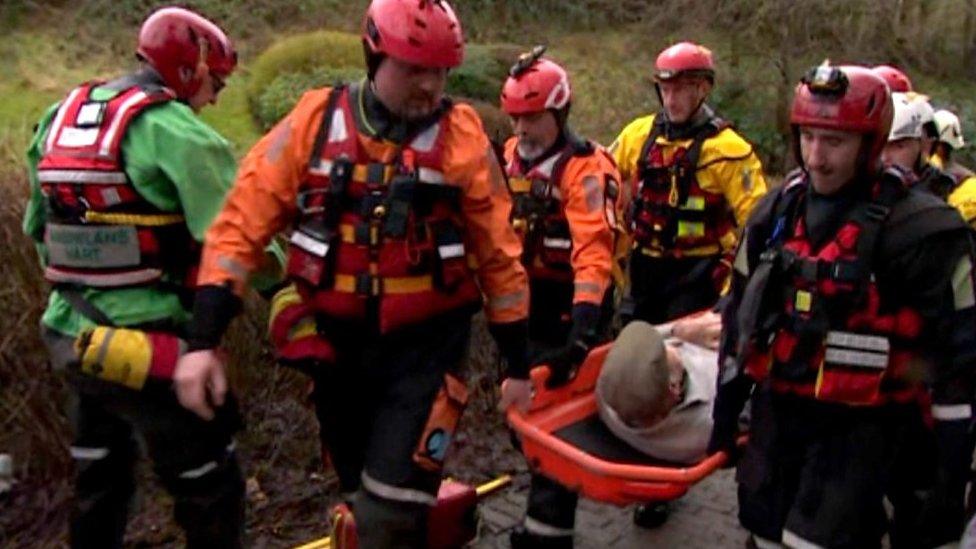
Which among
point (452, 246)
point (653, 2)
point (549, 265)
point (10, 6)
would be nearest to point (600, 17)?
point (653, 2)

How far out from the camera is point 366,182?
382cm

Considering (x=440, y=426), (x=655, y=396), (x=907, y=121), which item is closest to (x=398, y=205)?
(x=440, y=426)

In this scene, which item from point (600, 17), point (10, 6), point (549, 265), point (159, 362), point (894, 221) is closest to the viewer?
point (894, 221)

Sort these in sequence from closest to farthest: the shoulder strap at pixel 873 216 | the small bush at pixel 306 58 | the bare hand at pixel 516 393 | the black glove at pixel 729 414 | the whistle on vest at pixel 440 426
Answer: the shoulder strap at pixel 873 216 < the whistle on vest at pixel 440 426 < the black glove at pixel 729 414 < the bare hand at pixel 516 393 < the small bush at pixel 306 58

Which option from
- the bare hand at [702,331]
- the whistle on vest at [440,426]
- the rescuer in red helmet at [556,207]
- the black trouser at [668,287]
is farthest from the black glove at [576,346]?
the black trouser at [668,287]

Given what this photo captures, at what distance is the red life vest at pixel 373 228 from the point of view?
3.81 meters

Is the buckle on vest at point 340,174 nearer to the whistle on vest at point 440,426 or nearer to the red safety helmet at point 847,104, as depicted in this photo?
the whistle on vest at point 440,426

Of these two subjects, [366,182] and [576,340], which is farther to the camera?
[576,340]

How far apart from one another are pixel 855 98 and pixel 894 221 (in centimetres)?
41

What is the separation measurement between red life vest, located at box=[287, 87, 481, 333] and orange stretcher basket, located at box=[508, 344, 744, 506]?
2.83ft

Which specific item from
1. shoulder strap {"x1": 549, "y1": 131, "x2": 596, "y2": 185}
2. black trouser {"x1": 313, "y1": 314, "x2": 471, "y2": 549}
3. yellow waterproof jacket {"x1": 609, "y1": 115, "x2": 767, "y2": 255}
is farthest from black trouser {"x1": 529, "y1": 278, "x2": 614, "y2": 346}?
black trouser {"x1": 313, "y1": 314, "x2": 471, "y2": 549}

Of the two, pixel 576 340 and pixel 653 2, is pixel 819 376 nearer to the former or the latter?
pixel 576 340

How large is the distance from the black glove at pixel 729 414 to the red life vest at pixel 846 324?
30 centimetres

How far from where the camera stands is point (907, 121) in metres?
5.45
